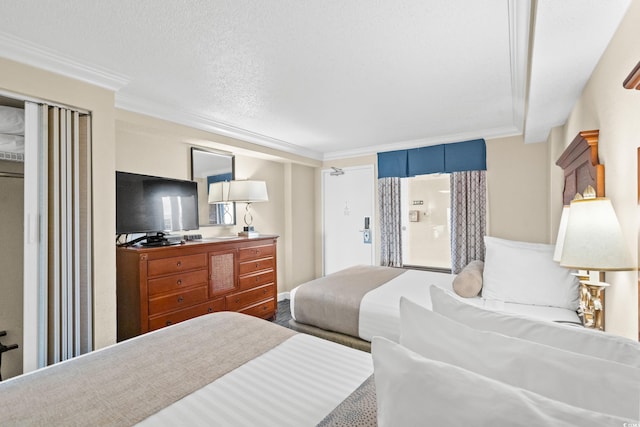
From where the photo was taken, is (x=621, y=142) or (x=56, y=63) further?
(x=56, y=63)

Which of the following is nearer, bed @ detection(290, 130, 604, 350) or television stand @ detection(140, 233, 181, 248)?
bed @ detection(290, 130, 604, 350)

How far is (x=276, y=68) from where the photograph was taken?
2170mm

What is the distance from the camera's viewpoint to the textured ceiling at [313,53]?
5.06 ft

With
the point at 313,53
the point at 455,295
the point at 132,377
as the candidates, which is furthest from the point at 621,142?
the point at 132,377

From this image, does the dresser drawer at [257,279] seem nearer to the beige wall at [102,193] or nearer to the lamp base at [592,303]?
the beige wall at [102,193]

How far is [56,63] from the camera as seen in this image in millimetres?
2023

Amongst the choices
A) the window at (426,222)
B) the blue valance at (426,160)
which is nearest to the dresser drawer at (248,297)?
the window at (426,222)

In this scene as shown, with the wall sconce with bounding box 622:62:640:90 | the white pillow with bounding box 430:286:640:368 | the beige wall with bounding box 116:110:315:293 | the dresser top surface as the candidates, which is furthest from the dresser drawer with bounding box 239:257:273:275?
the wall sconce with bounding box 622:62:640:90

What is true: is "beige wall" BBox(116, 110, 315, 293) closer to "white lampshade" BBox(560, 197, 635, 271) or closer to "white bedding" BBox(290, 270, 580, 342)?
"white bedding" BBox(290, 270, 580, 342)

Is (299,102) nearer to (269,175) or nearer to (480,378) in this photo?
(269,175)

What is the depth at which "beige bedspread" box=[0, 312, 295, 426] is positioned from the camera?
100 centimetres

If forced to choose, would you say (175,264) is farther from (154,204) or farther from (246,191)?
(246,191)

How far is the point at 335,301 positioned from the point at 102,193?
207cm

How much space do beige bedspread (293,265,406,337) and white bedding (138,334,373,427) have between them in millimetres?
1085
